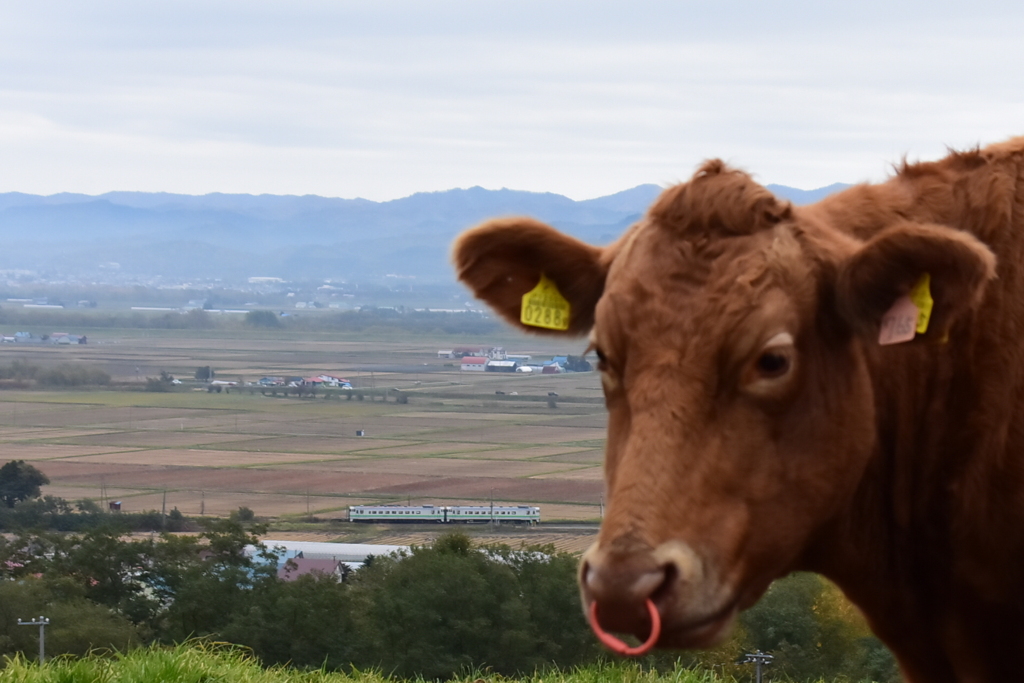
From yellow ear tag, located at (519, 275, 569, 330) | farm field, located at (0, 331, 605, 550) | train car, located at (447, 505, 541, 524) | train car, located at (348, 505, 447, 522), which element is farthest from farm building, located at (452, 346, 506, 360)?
yellow ear tag, located at (519, 275, 569, 330)

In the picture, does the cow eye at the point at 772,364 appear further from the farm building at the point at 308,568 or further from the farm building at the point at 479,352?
the farm building at the point at 479,352

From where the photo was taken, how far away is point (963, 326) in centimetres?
350

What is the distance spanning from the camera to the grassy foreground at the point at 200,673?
619 centimetres

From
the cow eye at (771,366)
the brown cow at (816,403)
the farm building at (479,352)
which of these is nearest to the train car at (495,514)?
the brown cow at (816,403)

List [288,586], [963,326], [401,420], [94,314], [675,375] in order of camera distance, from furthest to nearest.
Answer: [94,314]
[401,420]
[288,586]
[963,326]
[675,375]

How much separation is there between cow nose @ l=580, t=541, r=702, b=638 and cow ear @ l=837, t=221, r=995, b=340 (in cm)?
87

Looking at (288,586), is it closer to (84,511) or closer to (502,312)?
(502,312)

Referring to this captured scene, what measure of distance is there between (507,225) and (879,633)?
1.78 meters

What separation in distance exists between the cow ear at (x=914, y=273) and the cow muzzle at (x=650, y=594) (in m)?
0.85

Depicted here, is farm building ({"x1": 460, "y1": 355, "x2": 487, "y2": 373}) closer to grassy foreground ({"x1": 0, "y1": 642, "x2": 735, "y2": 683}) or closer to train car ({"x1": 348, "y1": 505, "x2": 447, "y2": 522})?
train car ({"x1": 348, "y1": 505, "x2": 447, "y2": 522})

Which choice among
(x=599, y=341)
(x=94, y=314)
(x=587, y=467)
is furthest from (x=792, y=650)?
(x=94, y=314)

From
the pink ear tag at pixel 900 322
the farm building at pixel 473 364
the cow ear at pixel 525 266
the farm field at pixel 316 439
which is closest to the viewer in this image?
the pink ear tag at pixel 900 322

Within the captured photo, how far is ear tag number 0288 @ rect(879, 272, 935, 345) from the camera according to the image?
318cm

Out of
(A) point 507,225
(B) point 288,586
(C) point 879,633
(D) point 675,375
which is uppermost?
(A) point 507,225
